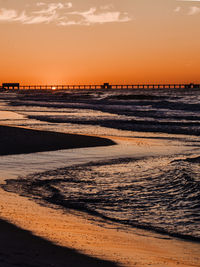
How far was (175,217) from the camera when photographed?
6.42 metres

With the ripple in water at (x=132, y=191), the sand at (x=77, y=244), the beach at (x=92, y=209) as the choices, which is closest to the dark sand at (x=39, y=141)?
the beach at (x=92, y=209)

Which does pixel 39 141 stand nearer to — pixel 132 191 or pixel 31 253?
pixel 132 191

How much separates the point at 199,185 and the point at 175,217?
1.75 m

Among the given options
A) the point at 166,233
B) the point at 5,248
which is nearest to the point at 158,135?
the point at 166,233

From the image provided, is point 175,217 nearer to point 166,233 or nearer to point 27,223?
point 166,233

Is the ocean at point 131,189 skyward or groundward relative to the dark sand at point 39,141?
groundward

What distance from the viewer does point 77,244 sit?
5070mm

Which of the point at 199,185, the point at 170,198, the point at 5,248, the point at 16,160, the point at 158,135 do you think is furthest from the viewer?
the point at 158,135

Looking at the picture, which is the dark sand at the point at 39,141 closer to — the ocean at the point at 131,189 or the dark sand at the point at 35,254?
the ocean at the point at 131,189

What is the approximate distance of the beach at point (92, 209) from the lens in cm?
477

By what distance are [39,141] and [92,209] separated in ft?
29.4

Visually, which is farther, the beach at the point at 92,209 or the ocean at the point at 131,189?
the ocean at the point at 131,189

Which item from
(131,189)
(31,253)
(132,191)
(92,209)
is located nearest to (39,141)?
(131,189)

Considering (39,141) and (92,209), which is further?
(39,141)
